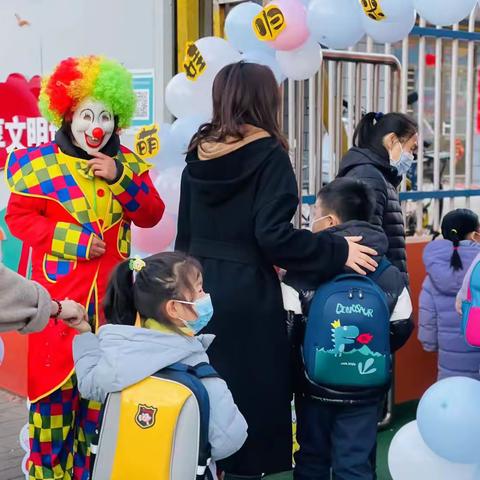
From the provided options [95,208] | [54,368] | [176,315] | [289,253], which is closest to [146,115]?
[95,208]

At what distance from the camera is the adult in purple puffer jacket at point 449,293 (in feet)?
16.0

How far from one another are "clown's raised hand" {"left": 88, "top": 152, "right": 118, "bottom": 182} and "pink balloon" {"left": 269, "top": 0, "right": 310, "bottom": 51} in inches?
35.8

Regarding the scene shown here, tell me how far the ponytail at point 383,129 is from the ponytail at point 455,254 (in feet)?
2.03

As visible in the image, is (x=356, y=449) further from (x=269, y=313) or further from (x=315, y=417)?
(x=269, y=313)

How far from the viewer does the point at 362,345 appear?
3355 millimetres

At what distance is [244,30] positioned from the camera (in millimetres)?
4422

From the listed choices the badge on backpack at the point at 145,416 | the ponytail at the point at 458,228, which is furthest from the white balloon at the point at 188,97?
the badge on backpack at the point at 145,416

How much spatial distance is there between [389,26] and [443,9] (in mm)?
230

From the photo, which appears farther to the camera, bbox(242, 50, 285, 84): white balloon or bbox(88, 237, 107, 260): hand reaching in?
bbox(242, 50, 285, 84): white balloon

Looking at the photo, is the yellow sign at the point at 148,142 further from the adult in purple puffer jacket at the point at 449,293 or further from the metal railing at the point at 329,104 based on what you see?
the adult in purple puffer jacket at the point at 449,293

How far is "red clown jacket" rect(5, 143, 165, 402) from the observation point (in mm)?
3883

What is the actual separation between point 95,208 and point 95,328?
0.49 metres

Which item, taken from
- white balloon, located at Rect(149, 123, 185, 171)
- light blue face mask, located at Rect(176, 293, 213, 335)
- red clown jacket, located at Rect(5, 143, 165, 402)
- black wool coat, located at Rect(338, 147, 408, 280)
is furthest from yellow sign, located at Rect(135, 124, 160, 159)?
light blue face mask, located at Rect(176, 293, 213, 335)

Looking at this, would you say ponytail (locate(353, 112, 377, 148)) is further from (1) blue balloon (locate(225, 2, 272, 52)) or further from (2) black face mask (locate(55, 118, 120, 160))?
(2) black face mask (locate(55, 118, 120, 160))
